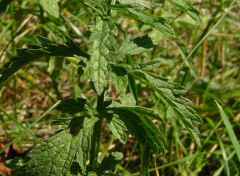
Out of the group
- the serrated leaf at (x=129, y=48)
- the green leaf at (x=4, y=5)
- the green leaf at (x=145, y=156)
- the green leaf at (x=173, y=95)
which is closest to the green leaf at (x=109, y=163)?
the green leaf at (x=145, y=156)

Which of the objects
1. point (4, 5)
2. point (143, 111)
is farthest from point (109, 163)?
point (4, 5)

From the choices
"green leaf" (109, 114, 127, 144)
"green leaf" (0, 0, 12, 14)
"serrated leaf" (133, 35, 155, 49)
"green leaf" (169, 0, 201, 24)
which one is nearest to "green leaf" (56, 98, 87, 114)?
"green leaf" (109, 114, 127, 144)

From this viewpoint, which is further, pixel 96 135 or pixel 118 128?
pixel 96 135

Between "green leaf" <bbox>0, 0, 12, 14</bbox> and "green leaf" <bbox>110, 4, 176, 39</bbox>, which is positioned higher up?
"green leaf" <bbox>0, 0, 12, 14</bbox>

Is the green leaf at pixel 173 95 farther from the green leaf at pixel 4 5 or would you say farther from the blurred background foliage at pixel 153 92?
the green leaf at pixel 4 5

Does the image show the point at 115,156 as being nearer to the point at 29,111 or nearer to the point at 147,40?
the point at 147,40

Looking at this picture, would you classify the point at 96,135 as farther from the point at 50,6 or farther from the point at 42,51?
the point at 50,6

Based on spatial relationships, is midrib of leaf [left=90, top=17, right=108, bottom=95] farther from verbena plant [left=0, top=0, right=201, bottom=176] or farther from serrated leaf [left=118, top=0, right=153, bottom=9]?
serrated leaf [left=118, top=0, right=153, bottom=9]
